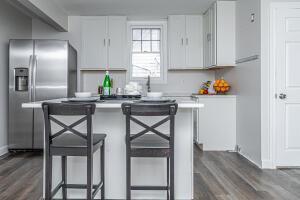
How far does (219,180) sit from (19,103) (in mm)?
3348

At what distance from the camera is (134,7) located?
16.7ft

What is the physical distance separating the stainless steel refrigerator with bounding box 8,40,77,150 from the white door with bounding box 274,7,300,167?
10.5ft

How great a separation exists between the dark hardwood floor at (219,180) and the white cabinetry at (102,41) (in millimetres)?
2185

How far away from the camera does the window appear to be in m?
5.94

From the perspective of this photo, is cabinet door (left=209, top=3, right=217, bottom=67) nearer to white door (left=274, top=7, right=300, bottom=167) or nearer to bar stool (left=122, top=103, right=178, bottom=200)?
white door (left=274, top=7, right=300, bottom=167)

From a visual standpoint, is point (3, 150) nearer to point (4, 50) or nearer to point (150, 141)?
point (4, 50)

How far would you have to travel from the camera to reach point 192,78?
591 centimetres

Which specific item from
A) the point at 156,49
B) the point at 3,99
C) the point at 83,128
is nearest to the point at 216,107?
the point at 156,49

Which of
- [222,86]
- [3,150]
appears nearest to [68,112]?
[3,150]

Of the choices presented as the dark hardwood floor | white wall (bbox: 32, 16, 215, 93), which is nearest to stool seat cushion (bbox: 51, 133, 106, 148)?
the dark hardwood floor

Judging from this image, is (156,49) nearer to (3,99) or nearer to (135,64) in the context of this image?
(135,64)

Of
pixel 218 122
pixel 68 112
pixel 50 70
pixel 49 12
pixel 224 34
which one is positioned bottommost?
pixel 218 122

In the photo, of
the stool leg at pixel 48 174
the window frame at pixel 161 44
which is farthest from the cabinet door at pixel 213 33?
the stool leg at pixel 48 174

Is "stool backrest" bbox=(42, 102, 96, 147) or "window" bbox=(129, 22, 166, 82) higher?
"window" bbox=(129, 22, 166, 82)
